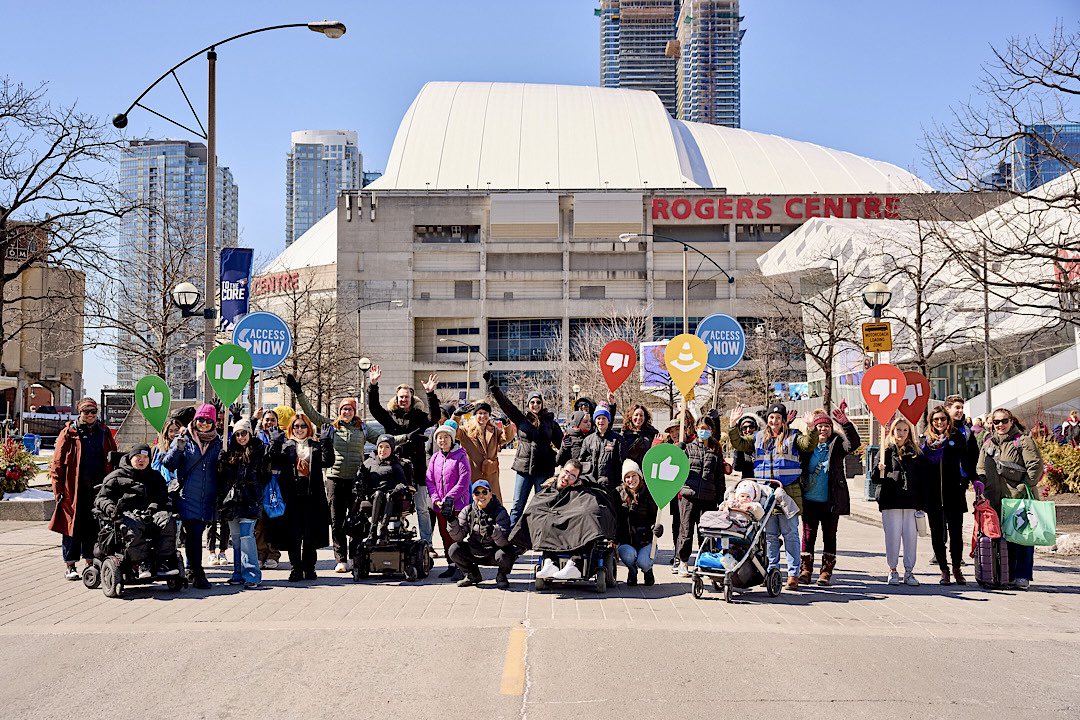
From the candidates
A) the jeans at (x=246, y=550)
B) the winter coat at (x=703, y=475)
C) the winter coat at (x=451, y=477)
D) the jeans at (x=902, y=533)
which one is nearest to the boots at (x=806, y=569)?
the jeans at (x=902, y=533)

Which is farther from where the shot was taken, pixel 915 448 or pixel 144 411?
pixel 144 411

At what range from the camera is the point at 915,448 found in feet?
38.2

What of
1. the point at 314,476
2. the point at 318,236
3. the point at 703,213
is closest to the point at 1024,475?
the point at 314,476

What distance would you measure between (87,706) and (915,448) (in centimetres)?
831

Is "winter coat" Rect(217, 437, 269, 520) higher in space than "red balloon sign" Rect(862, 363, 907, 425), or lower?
lower

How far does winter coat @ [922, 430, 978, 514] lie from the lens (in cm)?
1171

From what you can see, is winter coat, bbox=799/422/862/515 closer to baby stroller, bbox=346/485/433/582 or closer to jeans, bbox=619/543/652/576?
jeans, bbox=619/543/652/576

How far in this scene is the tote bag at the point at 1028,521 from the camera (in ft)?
36.7

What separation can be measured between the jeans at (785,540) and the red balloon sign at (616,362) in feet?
19.0

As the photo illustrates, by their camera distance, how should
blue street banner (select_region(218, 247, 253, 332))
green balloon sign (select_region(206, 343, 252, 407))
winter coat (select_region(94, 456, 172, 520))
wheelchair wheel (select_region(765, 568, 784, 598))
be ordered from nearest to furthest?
wheelchair wheel (select_region(765, 568, 784, 598)) < winter coat (select_region(94, 456, 172, 520)) < green balloon sign (select_region(206, 343, 252, 407)) < blue street banner (select_region(218, 247, 253, 332))

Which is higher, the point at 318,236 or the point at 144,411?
the point at 318,236

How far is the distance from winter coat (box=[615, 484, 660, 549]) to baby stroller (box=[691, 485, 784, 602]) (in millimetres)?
859

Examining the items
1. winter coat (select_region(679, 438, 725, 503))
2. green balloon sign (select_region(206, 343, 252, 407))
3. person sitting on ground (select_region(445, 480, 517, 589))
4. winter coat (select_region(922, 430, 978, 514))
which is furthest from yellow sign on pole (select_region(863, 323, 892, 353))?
green balloon sign (select_region(206, 343, 252, 407))

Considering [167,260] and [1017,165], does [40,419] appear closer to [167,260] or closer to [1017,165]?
[167,260]
